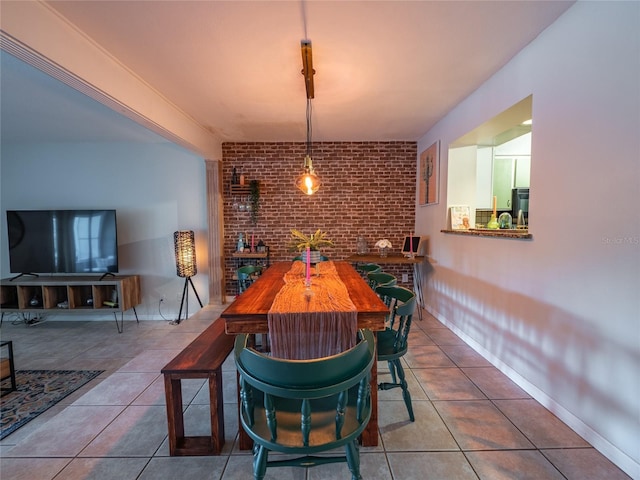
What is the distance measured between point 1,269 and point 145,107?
14.5 ft

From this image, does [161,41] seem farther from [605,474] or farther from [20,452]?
[605,474]

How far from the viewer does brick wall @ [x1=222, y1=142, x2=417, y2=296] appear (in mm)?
4672

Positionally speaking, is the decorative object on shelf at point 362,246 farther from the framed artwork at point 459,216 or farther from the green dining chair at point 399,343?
the green dining chair at point 399,343

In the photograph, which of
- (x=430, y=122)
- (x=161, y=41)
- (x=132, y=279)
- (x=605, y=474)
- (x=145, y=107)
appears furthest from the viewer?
(x=132, y=279)

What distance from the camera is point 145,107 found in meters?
2.73

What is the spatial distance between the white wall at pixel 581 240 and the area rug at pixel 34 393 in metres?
3.82

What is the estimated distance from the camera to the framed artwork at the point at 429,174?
3.84m

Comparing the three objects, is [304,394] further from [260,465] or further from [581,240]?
[581,240]

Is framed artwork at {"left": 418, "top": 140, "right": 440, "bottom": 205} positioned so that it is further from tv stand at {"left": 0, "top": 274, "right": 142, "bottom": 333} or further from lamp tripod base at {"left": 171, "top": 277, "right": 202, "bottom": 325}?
tv stand at {"left": 0, "top": 274, "right": 142, "bottom": 333}

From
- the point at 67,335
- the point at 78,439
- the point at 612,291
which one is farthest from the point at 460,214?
the point at 67,335

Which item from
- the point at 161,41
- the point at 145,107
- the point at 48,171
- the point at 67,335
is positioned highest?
the point at 161,41

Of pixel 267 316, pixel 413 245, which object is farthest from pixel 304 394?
pixel 413 245

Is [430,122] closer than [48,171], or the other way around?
[430,122]

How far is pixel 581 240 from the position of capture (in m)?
1.71
